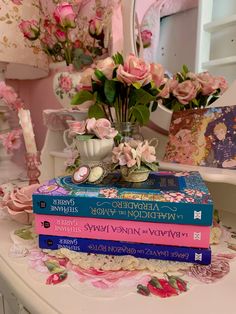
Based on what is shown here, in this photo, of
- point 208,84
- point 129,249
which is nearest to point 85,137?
point 129,249

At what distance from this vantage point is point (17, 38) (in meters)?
1.05

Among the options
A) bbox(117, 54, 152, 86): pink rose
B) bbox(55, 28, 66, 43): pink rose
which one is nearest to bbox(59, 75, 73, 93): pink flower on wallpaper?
bbox(55, 28, 66, 43): pink rose

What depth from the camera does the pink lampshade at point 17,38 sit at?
101 centimetres

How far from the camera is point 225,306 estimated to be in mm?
338

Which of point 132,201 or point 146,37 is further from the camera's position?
point 146,37

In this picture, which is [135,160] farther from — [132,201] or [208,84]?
[208,84]

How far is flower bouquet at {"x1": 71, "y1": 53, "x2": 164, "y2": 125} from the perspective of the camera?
22.5 inches

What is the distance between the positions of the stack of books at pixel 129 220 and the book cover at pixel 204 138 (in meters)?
0.16

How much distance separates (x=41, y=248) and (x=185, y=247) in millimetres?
254

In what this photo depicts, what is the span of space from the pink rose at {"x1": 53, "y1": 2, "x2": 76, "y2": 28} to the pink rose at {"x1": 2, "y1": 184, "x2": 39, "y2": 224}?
577 millimetres

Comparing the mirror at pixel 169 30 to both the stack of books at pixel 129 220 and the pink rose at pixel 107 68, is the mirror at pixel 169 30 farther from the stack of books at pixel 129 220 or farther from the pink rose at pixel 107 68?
the stack of books at pixel 129 220

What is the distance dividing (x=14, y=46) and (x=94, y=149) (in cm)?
74

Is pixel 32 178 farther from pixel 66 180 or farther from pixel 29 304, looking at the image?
pixel 29 304

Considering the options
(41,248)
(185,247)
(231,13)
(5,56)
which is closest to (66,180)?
(41,248)
